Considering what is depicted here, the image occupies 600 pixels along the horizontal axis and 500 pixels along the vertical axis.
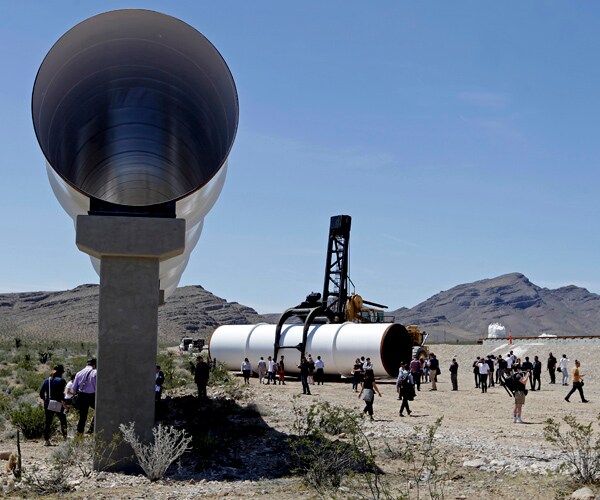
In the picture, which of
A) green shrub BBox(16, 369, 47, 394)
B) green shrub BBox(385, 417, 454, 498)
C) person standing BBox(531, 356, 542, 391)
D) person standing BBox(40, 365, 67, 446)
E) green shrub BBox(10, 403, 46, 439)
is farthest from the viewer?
person standing BBox(531, 356, 542, 391)

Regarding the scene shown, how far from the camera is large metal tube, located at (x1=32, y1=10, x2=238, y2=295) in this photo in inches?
414

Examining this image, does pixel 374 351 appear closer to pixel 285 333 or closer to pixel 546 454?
pixel 285 333

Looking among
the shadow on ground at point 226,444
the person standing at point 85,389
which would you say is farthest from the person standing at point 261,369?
the person standing at point 85,389

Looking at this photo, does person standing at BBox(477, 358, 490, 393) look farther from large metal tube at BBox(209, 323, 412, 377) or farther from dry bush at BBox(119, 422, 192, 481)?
dry bush at BBox(119, 422, 192, 481)

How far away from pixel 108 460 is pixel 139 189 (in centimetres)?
607

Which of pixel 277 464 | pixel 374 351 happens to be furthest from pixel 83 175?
pixel 374 351

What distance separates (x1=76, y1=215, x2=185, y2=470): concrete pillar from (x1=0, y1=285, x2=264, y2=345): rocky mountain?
8182cm

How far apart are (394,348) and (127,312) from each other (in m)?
20.5

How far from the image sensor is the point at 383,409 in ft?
64.6

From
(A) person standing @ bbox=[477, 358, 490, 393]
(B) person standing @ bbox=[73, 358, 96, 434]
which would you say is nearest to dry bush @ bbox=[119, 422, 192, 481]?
(B) person standing @ bbox=[73, 358, 96, 434]

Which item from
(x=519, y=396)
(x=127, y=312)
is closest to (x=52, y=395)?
(x=127, y=312)

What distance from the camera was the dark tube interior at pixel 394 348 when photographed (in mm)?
29036

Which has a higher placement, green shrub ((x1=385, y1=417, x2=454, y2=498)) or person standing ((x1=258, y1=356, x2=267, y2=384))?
person standing ((x1=258, y1=356, x2=267, y2=384))

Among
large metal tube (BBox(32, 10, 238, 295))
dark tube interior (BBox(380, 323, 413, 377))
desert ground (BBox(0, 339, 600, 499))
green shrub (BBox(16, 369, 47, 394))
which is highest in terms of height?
large metal tube (BBox(32, 10, 238, 295))
